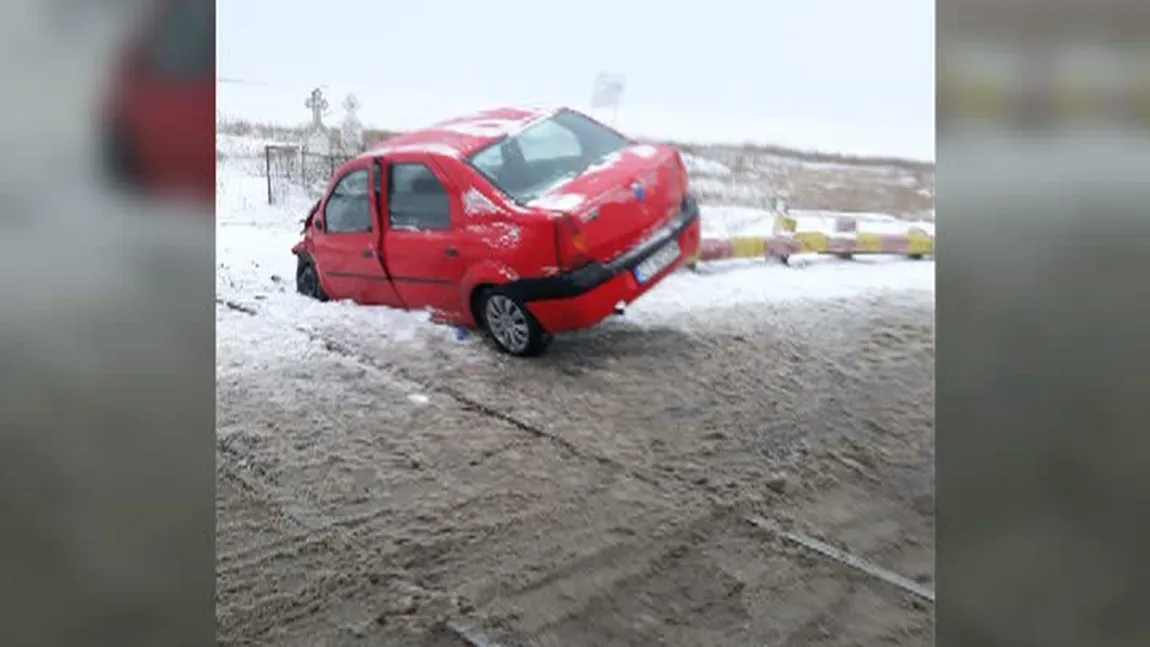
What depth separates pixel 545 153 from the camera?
6.00ft

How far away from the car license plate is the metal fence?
0.53 m

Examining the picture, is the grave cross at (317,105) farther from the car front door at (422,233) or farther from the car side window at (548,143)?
the car side window at (548,143)

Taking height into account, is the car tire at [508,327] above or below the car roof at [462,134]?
below

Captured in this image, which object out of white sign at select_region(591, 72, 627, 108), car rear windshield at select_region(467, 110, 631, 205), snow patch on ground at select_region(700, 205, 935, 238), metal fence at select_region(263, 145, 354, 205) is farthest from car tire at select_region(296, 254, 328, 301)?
snow patch on ground at select_region(700, 205, 935, 238)

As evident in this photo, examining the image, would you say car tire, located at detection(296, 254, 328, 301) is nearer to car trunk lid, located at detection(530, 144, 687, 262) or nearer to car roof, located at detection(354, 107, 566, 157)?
→ car roof, located at detection(354, 107, 566, 157)

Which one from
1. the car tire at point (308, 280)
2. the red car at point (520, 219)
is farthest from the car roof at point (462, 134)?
the car tire at point (308, 280)

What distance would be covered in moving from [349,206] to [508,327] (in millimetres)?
358

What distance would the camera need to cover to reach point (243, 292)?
180 centimetres

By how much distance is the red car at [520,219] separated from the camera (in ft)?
5.97

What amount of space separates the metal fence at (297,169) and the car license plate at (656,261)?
535 mm

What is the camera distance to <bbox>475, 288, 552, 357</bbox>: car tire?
1855 mm

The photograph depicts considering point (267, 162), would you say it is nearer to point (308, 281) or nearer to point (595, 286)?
point (308, 281)
